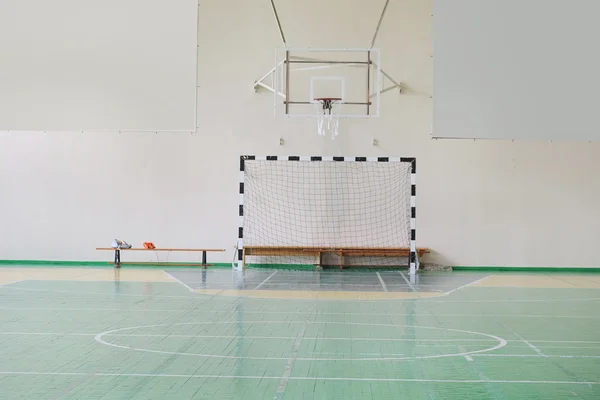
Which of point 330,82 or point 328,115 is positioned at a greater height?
point 330,82

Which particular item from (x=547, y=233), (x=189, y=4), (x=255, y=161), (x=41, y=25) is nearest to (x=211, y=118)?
(x=255, y=161)

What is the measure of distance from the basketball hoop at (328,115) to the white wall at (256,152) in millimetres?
330

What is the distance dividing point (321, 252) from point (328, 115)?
3.42 meters

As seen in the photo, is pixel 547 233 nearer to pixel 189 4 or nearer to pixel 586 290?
pixel 586 290

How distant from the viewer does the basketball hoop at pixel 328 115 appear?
51.1 ft

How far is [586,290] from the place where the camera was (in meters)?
12.6

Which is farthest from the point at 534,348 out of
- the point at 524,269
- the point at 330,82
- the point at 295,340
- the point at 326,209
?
the point at 330,82

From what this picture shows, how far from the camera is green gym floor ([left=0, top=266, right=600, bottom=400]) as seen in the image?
5.34m

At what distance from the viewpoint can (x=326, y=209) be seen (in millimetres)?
16906

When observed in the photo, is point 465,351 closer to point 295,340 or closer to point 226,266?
point 295,340

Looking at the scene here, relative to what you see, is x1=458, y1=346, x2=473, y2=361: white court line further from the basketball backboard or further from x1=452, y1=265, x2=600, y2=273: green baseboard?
the basketball backboard

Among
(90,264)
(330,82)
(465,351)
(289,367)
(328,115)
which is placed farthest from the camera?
(90,264)

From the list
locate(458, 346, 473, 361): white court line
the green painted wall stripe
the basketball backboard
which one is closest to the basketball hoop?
the basketball backboard

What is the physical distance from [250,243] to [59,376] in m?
11.4
